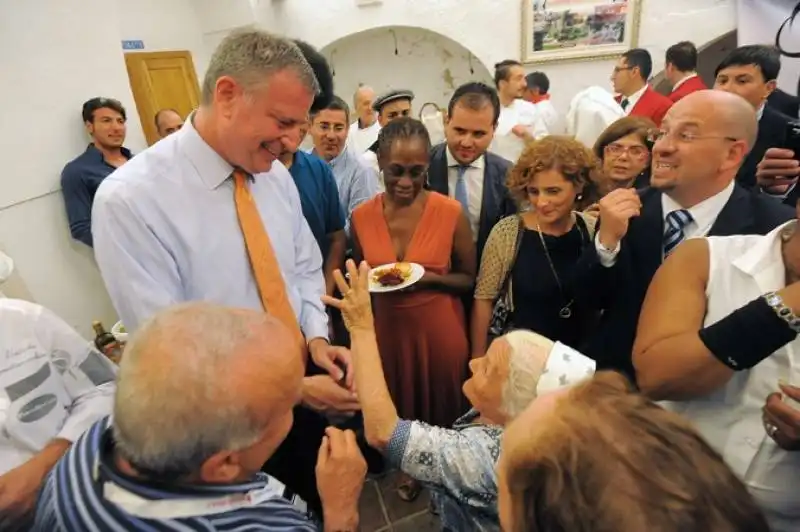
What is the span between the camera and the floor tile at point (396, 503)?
8.40ft

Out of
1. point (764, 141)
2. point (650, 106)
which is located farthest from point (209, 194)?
point (650, 106)

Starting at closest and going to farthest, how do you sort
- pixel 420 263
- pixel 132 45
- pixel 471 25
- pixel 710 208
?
1. pixel 710 208
2. pixel 420 263
3. pixel 132 45
4. pixel 471 25

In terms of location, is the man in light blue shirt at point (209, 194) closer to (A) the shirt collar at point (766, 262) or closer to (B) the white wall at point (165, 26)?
(A) the shirt collar at point (766, 262)

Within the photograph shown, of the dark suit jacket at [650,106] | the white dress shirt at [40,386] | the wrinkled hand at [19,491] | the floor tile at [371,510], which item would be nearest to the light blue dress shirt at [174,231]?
the white dress shirt at [40,386]

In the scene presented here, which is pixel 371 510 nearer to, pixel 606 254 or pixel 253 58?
pixel 606 254

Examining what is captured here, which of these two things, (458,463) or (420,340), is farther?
(420,340)

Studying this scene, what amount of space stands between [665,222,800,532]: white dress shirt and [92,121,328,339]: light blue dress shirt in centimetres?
138

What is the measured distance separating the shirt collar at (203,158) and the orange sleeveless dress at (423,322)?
3.33ft

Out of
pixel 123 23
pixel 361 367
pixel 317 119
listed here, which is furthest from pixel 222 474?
pixel 123 23

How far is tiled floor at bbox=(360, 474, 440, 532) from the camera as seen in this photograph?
2.48 m

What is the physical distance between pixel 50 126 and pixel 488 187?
3663 millimetres

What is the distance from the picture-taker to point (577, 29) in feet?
23.8

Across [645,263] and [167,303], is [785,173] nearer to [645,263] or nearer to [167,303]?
[645,263]

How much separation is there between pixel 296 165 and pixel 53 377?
1484mm
